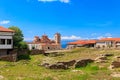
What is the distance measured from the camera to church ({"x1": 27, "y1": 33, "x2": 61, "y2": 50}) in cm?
14227

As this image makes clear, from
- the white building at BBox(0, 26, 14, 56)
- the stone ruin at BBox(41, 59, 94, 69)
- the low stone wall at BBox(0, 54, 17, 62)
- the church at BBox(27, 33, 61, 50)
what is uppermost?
the church at BBox(27, 33, 61, 50)

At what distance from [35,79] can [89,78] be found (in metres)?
5.55

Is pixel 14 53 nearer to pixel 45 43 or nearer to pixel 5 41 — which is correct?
pixel 5 41

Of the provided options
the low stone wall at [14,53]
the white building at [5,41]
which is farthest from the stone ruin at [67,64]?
the white building at [5,41]

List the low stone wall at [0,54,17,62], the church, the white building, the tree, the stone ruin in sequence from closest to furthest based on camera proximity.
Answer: the stone ruin → the low stone wall at [0,54,17,62] → the white building → the tree → the church

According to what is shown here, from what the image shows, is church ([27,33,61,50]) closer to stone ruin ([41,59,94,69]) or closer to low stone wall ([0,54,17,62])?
low stone wall ([0,54,17,62])

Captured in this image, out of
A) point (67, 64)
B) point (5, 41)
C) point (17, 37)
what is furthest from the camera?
point (17, 37)

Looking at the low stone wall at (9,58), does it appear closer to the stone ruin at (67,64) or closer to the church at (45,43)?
the stone ruin at (67,64)

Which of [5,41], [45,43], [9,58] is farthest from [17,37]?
[45,43]

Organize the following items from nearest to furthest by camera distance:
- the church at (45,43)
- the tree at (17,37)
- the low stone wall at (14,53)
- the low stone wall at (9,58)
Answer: the low stone wall at (9,58) < the low stone wall at (14,53) < the tree at (17,37) < the church at (45,43)

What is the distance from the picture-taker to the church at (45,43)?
142275mm

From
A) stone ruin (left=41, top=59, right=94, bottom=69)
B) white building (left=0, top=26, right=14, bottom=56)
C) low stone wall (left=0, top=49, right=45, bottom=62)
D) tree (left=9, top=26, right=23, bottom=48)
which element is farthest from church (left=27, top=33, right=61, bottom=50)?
stone ruin (left=41, top=59, right=94, bottom=69)

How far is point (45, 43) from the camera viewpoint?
150 m

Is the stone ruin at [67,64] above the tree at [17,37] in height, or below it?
below
